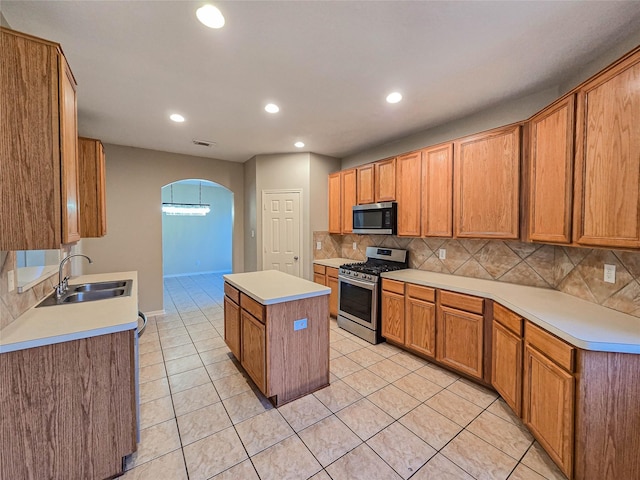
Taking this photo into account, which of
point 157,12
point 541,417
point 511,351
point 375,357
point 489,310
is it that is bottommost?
point 375,357

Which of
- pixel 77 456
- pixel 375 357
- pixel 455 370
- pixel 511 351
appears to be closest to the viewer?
pixel 77 456

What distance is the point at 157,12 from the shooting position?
1.52 metres

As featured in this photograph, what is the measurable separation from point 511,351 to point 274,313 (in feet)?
6.00

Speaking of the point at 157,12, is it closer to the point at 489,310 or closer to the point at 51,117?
the point at 51,117

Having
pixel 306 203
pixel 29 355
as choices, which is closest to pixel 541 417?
pixel 29 355

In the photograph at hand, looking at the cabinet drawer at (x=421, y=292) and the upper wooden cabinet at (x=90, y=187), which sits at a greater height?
the upper wooden cabinet at (x=90, y=187)

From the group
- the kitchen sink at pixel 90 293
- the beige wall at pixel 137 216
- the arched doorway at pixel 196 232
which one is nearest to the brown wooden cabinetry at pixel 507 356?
the kitchen sink at pixel 90 293

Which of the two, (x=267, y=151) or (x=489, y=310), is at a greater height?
(x=267, y=151)

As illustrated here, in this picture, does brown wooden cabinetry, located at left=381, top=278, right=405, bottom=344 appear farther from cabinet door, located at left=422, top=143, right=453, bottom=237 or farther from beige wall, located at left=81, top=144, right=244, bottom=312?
beige wall, located at left=81, top=144, right=244, bottom=312

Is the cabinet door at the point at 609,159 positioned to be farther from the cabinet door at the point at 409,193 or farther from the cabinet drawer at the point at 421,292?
the cabinet door at the point at 409,193

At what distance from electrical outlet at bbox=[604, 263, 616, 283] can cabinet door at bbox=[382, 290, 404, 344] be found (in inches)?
63.4

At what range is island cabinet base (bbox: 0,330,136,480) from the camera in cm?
132

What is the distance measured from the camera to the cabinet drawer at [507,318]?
1932mm

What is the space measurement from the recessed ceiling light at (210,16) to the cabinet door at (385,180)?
246 cm
